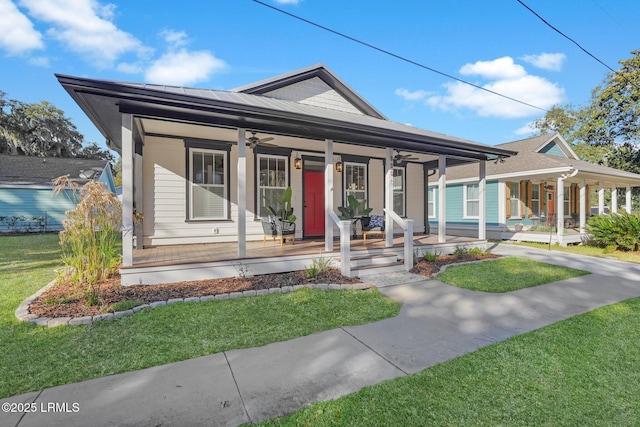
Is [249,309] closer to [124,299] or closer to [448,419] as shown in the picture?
[124,299]

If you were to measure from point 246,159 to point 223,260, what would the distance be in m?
3.56

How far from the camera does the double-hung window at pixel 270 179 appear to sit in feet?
28.4

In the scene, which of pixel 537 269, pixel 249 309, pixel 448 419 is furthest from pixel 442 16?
pixel 448 419

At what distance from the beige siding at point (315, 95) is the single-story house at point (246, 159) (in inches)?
1.3

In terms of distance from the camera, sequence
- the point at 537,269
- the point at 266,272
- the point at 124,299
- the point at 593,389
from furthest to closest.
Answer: the point at 537,269 → the point at 266,272 → the point at 124,299 → the point at 593,389

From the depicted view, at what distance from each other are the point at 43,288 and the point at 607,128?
108 feet

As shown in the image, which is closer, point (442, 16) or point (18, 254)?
point (18, 254)

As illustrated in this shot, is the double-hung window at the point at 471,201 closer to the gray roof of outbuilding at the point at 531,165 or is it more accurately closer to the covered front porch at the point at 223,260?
the gray roof of outbuilding at the point at 531,165

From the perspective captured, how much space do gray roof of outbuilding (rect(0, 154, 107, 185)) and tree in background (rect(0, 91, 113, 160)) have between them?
9.26 metres

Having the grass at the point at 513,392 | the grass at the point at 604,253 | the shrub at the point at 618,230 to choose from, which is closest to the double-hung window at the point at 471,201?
the grass at the point at 604,253

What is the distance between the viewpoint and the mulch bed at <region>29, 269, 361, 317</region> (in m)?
3.93

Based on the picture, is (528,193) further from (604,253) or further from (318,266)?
(318,266)

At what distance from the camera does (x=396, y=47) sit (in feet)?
27.6

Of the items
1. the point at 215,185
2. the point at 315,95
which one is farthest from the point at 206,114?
the point at 315,95
